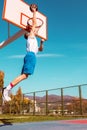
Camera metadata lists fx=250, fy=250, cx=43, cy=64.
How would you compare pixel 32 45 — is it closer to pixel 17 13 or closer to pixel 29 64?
pixel 29 64

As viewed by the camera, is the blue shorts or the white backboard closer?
the blue shorts

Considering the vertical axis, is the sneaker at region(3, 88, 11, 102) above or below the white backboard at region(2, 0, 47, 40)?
below

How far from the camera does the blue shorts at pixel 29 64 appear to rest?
18.2ft

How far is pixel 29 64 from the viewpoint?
5.56 metres

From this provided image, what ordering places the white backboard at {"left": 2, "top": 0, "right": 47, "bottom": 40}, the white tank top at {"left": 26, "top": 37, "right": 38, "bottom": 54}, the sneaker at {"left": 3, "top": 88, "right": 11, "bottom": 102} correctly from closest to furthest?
the sneaker at {"left": 3, "top": 88, "right": 11, "bottom": 102}, the white tank top at {"left": 26, "top": 37, "right": 38, "bottom": 54}, the white backboard at {"left": 2, "top": 0, "right": 47, "bottom": 40}

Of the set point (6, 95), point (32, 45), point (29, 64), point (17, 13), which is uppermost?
point (17, 13)

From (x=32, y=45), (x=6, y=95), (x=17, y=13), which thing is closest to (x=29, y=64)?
(x=32, y=45)

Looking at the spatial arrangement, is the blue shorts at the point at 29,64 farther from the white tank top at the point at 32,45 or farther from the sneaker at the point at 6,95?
the sneaker at the point at 6,95


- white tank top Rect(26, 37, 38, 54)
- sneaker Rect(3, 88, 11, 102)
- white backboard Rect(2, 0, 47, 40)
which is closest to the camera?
sneaker Rect(3, 88, 11, 102)

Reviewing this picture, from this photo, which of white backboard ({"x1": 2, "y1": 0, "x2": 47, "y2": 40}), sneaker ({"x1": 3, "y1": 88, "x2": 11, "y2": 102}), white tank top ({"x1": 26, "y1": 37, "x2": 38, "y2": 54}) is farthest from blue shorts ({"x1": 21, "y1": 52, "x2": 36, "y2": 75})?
white backboard ({"x1": 2, "y1": 0, "x2": 47, "y2": 40})

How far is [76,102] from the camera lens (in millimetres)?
14898

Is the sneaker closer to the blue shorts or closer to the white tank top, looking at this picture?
the blue shorts

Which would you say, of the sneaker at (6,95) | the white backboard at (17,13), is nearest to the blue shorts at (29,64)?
the sneaker at (6,95)

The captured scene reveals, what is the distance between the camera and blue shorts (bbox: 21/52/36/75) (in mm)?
5543
